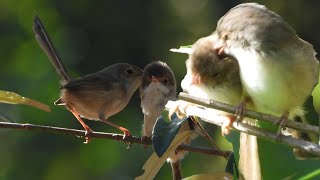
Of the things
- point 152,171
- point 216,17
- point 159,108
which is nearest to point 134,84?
point 159,108

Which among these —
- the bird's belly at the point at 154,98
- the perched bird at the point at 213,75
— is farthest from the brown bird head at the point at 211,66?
the bird's belly at the point at 154,98

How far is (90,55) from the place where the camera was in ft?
17.8

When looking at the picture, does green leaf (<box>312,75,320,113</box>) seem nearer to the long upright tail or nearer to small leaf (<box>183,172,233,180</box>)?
small leaf (<box>183,172,233,180</box>)

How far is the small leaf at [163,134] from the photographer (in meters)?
1.38

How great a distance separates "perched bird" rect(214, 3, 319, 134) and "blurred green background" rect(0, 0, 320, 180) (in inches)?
86.7

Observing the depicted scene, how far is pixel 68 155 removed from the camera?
454 centimetres

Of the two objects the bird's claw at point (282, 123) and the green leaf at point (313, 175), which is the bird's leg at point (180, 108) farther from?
the green leaf at point (313, 175)

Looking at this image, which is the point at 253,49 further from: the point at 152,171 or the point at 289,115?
the point at 152,171

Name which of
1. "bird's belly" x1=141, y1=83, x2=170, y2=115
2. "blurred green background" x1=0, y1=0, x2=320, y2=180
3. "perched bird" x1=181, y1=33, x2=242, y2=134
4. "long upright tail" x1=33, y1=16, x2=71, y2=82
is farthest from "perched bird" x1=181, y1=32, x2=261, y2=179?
"blurred green background" x1=0, y1=0, x2=320, y2=180

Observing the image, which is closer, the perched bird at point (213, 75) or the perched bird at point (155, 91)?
the perched bird at point (213, 75)

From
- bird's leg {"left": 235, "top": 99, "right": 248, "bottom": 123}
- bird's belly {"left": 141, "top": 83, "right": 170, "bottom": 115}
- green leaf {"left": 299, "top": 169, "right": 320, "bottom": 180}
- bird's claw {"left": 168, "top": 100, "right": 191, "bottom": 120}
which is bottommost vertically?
bird's belly {"left": 141, "top": 83, "right": 170, "bottom": 115}

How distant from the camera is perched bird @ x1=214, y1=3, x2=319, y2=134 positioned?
141 centimetres

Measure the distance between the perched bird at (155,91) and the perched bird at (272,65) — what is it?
3.82 ft

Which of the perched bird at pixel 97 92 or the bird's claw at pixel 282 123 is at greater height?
the bird's claw at pixel 282 123
